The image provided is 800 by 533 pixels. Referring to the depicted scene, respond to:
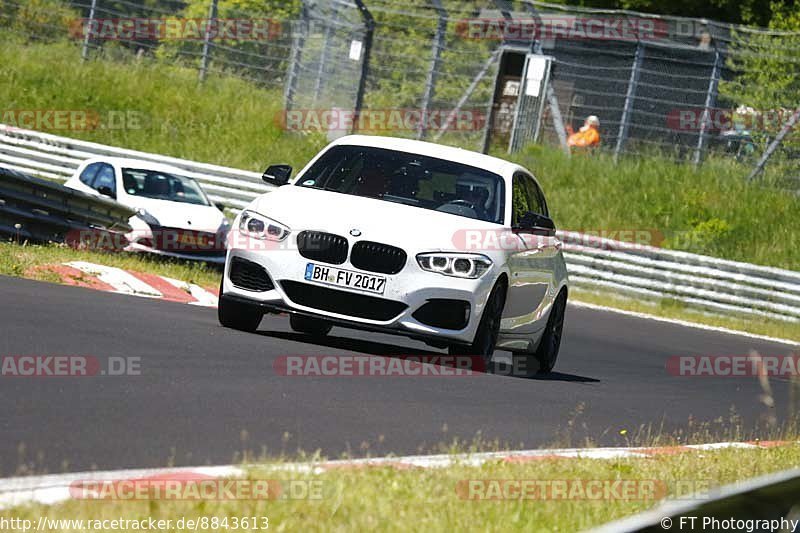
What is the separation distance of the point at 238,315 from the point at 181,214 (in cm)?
849

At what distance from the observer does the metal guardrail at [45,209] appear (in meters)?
17.5

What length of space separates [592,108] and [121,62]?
11.5m

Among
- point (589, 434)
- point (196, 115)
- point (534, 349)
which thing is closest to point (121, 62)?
point (196, 115)

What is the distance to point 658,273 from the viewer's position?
25.1m

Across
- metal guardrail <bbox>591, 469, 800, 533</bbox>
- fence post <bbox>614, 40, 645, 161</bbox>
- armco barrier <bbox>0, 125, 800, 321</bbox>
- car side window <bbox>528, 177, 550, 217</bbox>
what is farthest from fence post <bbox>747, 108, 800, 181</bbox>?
metal guardrail <bbox>591, 469, 800, 533</bbox>

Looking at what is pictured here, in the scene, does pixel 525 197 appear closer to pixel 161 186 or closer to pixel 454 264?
pixel 454 264

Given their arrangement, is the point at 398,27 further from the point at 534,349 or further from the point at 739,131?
the point at 534,349

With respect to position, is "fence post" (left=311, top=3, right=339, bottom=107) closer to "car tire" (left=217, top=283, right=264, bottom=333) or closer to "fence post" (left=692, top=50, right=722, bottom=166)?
"fence post" (left=692, top=50, right=722, bottom=166)

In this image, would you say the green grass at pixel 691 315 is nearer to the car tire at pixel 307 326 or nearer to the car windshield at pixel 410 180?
the car tire at pixel 307 326

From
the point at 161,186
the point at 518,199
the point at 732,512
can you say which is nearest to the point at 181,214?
the point at 161,186

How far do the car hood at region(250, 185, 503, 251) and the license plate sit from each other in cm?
26

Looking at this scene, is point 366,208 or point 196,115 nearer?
point 366,208

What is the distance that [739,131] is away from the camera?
27547mm

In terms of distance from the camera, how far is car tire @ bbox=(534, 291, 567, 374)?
1327cm
